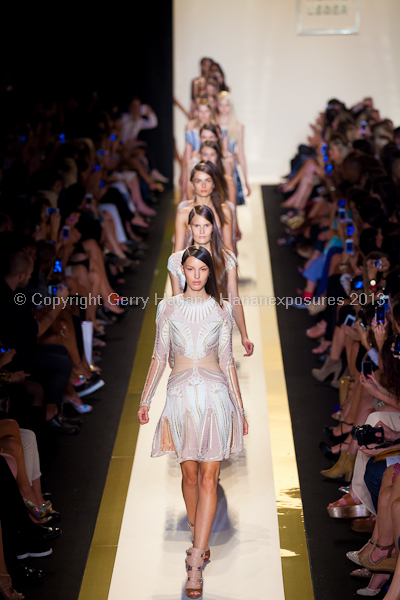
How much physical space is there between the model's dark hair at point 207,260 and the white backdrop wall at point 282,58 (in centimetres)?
878

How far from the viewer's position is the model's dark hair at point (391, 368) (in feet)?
12.1

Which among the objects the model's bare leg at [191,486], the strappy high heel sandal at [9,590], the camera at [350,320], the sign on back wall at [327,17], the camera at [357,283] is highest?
the sign on back wall at [327,17]

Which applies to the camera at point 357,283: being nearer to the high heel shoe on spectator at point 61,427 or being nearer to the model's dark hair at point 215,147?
the model's dark hair at point 215,147

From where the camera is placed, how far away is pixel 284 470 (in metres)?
4.36

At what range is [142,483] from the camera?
4238 mm

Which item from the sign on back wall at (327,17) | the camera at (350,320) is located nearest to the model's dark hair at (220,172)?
the camera at (350,320)

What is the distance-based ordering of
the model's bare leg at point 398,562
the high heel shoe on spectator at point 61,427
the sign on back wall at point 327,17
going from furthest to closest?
the sign on back wall at point 327,17
the high heel shoe on spectator at point 61,427
the model's bare leg at point 398,562

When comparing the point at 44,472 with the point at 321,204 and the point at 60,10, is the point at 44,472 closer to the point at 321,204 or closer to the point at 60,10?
the point at 321,204

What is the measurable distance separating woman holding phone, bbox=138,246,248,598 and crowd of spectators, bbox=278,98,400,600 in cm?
68

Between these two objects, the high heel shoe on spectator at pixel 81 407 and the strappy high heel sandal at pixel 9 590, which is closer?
the strappy high heel sandal at pixel 9 590

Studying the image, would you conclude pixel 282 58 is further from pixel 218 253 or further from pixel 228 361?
pixel 228 361

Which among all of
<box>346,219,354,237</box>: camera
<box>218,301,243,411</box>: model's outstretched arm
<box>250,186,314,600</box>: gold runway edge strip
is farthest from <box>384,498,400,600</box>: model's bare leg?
<box>346,219,354,237</box>: camera

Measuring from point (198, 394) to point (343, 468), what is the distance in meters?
1.30

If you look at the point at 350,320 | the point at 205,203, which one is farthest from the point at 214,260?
the point at 350,320
